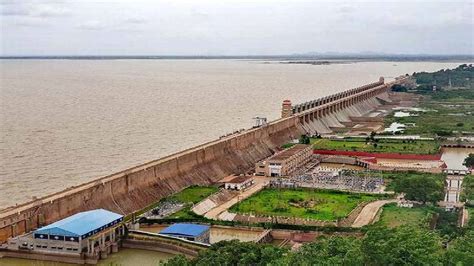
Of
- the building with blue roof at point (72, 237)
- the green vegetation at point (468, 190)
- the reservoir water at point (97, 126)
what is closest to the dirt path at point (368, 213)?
the green vegetation at point (468, 190)

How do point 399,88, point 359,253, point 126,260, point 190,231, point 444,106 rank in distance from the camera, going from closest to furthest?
point 359,253 < point 126,260 < point 190,231 < point 444,106 < point 399,88

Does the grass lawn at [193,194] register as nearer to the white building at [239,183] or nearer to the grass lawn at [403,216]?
the white building at [239,183]

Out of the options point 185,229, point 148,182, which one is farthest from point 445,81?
point 185,229

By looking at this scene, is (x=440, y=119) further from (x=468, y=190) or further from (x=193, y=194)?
(x=193, y=194)

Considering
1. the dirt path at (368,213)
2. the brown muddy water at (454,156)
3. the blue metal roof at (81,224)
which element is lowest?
the brown muddy water at (454,156)

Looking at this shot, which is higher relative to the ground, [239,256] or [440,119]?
[239,256]

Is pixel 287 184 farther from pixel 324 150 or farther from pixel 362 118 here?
pixel 362 118

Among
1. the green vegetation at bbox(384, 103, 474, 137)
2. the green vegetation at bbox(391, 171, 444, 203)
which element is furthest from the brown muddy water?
the green vegetation at bbox(391, 171, 444, 203)
